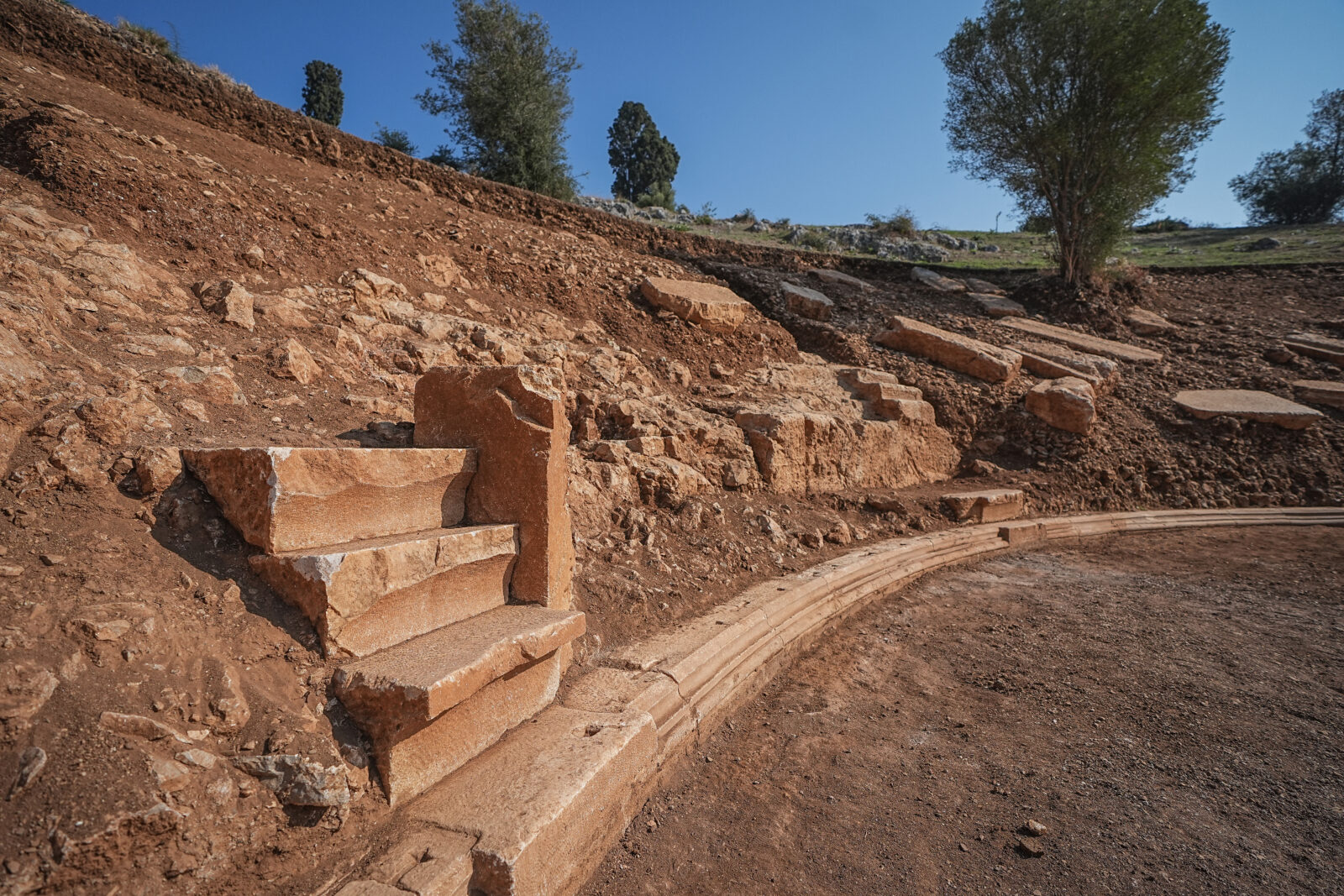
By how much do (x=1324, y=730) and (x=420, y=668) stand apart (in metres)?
4.00

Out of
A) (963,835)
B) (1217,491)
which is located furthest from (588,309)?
(1217,491)

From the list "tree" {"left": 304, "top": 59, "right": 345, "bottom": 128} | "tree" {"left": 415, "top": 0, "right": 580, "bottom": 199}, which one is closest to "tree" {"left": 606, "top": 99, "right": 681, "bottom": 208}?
"tree" {"left": 304, "top": 59, "right": 345, "bottom": 128}

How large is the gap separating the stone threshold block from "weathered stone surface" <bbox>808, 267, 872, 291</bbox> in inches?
319

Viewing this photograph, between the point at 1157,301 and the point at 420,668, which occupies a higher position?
the point at 1157,301

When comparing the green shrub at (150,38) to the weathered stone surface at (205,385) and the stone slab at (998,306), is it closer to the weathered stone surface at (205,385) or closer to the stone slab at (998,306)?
the weathered stone surface at (205,385)

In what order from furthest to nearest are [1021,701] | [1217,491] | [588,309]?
[1217,491], [588,309], [1021,701]

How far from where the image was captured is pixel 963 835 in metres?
2.19

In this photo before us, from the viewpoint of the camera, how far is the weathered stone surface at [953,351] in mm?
7312

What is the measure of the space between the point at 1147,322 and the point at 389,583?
1205 centimetres

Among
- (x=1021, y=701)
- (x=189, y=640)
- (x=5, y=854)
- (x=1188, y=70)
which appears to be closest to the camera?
(x=5, y=854)

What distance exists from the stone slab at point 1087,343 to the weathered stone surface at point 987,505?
3.85 metres

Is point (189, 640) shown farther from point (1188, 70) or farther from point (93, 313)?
point (1188, 70)

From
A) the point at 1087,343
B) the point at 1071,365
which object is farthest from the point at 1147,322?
the point at 1071,365

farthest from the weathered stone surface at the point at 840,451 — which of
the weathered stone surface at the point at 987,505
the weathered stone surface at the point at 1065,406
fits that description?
the weathered stone surface at the point at 1065,406
